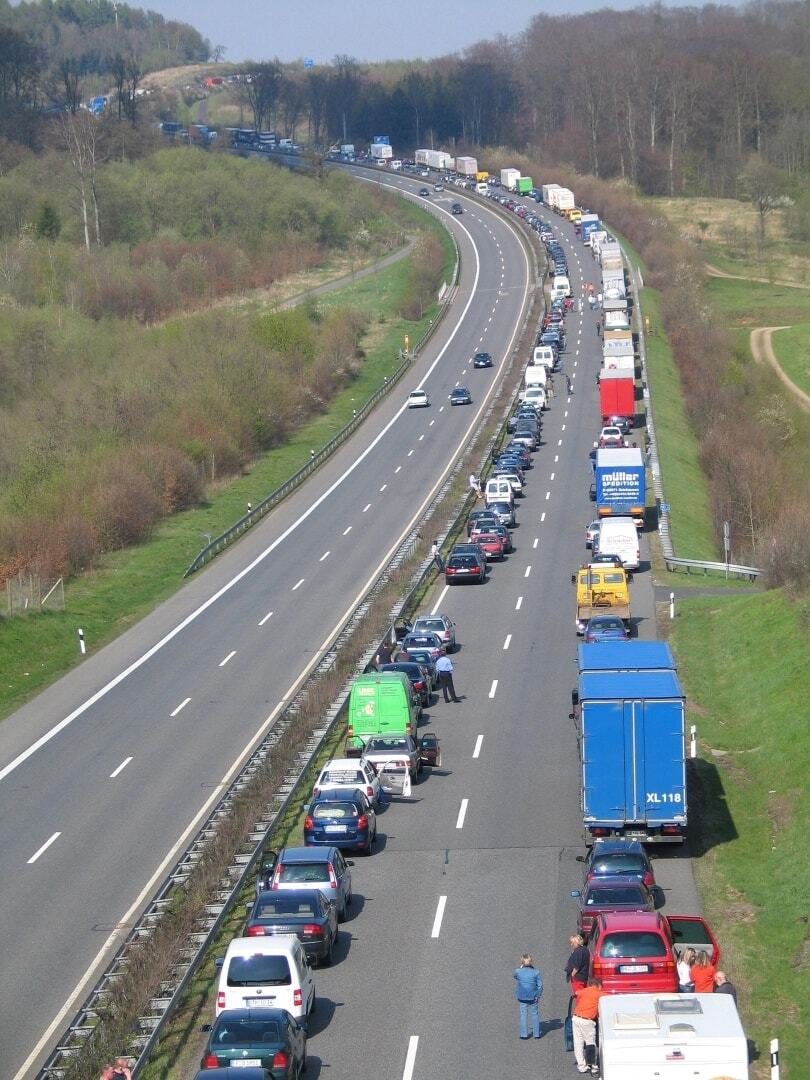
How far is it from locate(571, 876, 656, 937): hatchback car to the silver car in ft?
67.8

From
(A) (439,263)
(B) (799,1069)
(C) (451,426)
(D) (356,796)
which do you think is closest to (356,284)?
(A) (439,263)

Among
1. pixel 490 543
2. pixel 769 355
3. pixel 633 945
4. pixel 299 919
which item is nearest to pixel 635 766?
pixel 633 945

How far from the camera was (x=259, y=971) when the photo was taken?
2092 centimetres

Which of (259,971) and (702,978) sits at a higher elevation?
(259,971)

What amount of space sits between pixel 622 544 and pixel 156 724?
2073 cm

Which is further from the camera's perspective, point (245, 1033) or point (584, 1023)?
point (584, 1023)

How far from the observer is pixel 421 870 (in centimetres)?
2894

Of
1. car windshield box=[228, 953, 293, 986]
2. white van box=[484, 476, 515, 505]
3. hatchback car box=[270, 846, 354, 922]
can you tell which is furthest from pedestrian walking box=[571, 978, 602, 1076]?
white van box=[484, 476, 515, 505]

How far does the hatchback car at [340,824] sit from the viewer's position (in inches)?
1147

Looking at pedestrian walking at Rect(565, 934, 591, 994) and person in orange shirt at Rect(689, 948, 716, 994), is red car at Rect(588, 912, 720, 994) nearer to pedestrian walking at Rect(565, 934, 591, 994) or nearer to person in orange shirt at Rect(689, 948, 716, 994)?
pedestrian walking at Rect(565, 934, 591, 994)

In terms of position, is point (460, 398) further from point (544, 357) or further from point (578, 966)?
point (578, 966)

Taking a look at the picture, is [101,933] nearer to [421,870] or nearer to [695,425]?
[421,870]

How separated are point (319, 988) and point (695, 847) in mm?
9404

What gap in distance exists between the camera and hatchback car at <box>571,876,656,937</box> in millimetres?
23812
